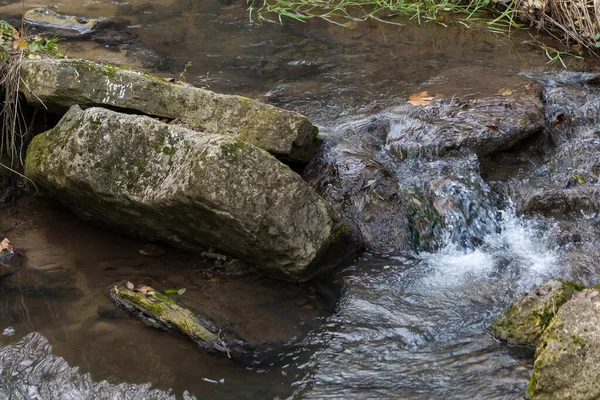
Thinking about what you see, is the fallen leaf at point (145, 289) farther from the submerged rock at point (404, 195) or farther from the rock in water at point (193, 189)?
the submerged rock at point (404, 195)

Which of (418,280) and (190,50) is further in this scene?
(190,50)

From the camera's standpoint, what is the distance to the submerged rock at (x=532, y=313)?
3678 mm

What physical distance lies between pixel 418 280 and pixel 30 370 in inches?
92.1

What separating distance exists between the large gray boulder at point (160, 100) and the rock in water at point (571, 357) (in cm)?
241

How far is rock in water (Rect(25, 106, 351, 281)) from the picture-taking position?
162 inches

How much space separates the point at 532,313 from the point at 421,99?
294 centimetres

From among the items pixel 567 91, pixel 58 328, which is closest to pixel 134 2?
pixel 567 91

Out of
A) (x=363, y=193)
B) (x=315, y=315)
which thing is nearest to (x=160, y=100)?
(x=363, y=193)

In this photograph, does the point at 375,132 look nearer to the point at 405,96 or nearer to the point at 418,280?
the point at 405,96

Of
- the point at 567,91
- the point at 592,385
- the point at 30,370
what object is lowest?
the point at 30,370

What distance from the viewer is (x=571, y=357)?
124 inches

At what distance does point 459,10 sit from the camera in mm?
8398

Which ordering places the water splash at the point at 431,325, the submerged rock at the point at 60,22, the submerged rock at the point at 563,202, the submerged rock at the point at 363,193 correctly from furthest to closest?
the submerged rock at the point at 60,22 < the submerged rock at the point at 563,202 < the submerged rock at the point at 363,193 < the water splash at the point at 431,325

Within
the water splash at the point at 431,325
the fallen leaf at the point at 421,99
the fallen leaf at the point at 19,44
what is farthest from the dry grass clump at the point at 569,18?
the fallen leaf at the point at 19,44
